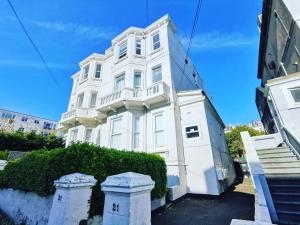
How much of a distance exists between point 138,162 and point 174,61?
930 centimetres

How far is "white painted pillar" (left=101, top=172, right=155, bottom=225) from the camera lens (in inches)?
80.5

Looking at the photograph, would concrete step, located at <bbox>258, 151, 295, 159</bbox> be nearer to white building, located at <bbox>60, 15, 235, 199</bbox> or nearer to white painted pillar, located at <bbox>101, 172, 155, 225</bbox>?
white building, located at <bbox>60, 15, 235, 199</bbox>

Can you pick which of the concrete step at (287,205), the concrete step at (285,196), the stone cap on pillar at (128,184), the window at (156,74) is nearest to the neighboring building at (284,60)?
the concrete step at (285,196)

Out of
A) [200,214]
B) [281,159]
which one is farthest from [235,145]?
[200,214]

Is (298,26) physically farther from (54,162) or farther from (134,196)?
(54,162)

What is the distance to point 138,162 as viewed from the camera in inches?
227

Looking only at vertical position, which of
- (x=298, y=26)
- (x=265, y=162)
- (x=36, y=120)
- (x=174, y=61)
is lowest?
(x=265, y=162)

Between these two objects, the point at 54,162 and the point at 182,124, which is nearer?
the point at 54,162

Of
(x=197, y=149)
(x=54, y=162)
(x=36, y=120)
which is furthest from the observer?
(x=36, y=120)

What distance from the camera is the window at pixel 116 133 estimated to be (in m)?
10.8

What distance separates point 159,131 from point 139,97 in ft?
9.27

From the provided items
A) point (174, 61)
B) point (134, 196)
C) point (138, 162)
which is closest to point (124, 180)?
point (134, 196)

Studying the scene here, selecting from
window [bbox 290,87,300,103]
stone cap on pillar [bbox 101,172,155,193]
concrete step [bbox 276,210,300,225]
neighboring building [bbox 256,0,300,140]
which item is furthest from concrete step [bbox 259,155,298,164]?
stone cap on pillar [bbox 101,172,155,193]

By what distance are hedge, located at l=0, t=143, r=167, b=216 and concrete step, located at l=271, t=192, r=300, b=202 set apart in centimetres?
391
